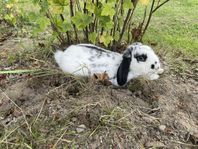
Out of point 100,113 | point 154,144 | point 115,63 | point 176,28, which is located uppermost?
point 115,63

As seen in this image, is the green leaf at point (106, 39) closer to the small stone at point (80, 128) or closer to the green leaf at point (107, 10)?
the green leaf at point (107, 10)

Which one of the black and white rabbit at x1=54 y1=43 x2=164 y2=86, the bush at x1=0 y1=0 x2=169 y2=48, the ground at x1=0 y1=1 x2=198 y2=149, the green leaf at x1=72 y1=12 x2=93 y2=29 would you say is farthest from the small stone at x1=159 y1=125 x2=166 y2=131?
the green leaf at x1=72 y1=12 x2=93 y2=29

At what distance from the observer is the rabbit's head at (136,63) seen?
3.77 meters

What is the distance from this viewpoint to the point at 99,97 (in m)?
3.59

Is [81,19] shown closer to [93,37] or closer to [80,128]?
[93,37]

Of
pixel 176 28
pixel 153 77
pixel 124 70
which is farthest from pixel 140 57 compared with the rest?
pixel 176 28

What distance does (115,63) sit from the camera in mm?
3863

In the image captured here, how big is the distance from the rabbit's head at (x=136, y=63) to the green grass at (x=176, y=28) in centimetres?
109

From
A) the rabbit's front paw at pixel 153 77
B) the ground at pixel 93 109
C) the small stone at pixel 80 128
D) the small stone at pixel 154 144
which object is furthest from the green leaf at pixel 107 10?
the small stone at pixel 154 144

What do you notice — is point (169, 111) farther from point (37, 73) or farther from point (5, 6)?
point (5, 6)

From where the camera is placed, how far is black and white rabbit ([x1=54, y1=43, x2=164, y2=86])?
149 inches

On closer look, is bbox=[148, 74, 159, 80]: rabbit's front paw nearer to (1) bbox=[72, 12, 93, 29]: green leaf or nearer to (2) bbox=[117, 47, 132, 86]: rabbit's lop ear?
(2) bbox=[117, 47, 132, 86]: rabbit's lop ear

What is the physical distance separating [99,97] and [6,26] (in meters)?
2.57

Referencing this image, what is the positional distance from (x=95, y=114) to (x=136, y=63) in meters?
0.63
